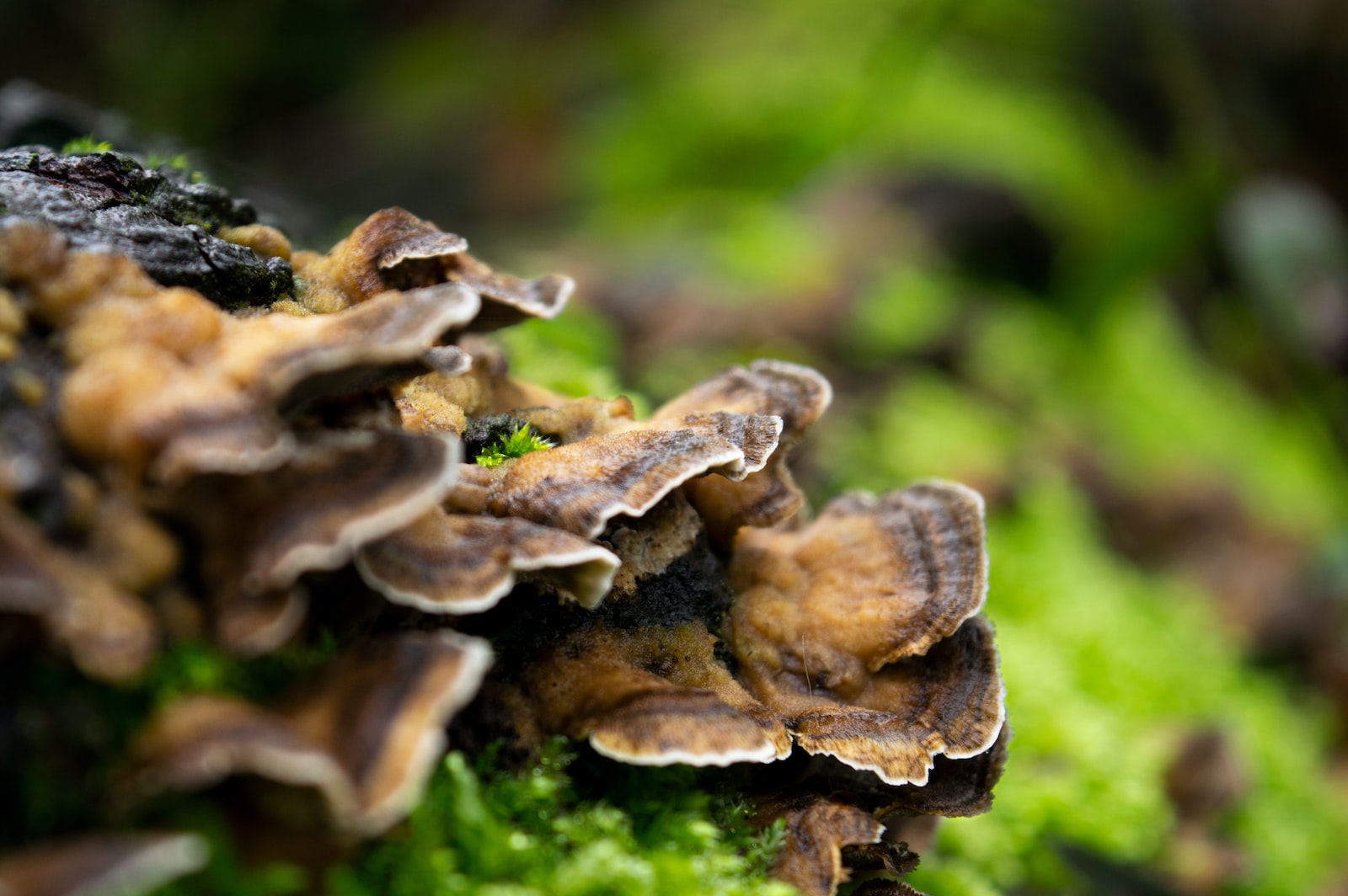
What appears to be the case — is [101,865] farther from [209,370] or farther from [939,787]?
[939,787]

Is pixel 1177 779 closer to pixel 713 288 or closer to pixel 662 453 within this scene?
pixel 662 453

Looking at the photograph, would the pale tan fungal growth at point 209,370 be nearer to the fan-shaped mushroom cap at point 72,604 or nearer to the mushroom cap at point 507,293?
the fan-shaped mushroom cap at point 72,604

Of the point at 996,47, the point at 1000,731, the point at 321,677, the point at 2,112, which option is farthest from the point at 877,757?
the point at 996,47

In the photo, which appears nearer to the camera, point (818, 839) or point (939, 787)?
point (818, 839)

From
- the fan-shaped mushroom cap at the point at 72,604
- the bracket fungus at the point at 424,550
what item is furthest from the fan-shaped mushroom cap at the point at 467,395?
the fan-shaped mushroom cap at the point at 72,604

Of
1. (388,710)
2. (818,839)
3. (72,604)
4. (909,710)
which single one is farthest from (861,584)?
(72,604)

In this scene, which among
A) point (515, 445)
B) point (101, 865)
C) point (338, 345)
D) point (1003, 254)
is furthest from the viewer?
point (1003, 254)
